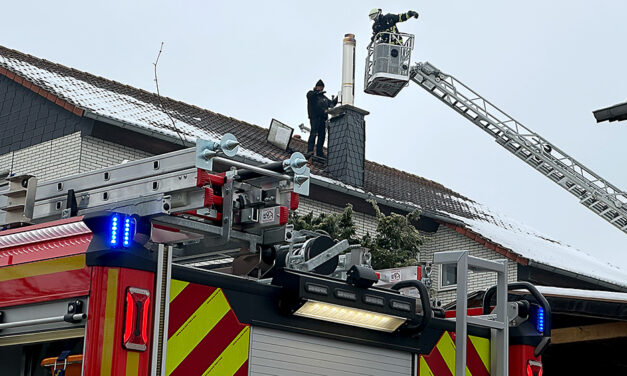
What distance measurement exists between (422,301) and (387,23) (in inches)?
800

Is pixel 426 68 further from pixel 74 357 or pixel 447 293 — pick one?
pixel 74 357

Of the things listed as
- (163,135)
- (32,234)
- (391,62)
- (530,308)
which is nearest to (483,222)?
(391,62)

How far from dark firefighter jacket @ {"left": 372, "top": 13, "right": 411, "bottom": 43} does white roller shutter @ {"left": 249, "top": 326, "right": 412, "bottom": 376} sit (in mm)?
20472

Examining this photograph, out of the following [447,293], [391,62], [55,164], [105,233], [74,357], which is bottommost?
[74,357]

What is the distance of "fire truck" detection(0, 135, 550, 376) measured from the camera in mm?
4402

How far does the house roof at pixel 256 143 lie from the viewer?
19.1 metres

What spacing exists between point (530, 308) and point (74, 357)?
8.77ft

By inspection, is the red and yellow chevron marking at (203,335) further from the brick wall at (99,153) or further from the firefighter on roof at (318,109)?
the firefighter on roof at (318,109)

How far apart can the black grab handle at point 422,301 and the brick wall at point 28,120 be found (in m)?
13.3

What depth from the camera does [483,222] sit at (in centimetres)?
2595

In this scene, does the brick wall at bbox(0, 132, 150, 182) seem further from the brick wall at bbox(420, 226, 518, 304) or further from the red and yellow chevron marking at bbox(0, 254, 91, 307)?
the red and yellow chevron marking at bbox(0, 254, 91, 307)

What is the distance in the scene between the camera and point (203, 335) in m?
4.66

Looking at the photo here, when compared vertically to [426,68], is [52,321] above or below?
below

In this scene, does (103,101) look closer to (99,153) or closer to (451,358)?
(99,153)
